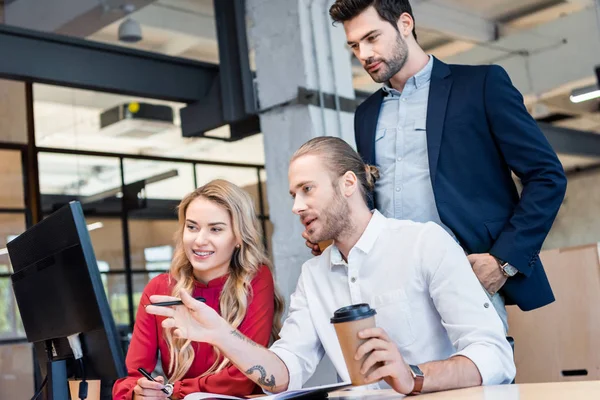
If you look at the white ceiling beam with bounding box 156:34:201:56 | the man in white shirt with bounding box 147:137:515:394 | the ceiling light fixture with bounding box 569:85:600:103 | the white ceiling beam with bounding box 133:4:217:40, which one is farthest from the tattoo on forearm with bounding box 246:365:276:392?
the ceiling light fixture with bounding box 569:85:600:103

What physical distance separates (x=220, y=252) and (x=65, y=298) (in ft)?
2.82

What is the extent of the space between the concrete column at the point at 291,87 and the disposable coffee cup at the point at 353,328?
2259 millimetres

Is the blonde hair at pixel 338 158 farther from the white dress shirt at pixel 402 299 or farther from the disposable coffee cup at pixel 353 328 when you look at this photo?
the disposable coffee cup at pixel 353 328

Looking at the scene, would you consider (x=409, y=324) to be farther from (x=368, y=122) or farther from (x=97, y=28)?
(x=97, y=28)

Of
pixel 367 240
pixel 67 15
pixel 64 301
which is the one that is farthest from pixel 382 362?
pixel 67 15

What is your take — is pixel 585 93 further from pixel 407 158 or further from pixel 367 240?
pixel 367 240

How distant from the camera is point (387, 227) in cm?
179

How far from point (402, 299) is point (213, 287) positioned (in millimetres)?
756

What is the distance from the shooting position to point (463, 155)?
1.94 meters

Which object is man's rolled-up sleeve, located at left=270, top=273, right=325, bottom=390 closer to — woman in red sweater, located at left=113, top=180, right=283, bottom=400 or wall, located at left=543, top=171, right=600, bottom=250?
woman in red sweater, located at left=113, top=180, right=283, bottom=400

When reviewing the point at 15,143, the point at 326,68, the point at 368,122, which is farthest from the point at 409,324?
the point at 15,143

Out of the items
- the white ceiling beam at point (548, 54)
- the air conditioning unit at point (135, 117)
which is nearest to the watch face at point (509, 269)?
the white ceiling beam at point (548, 54)

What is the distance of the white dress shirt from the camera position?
5.10 ft

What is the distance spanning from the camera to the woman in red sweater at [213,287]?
2.10 meters
